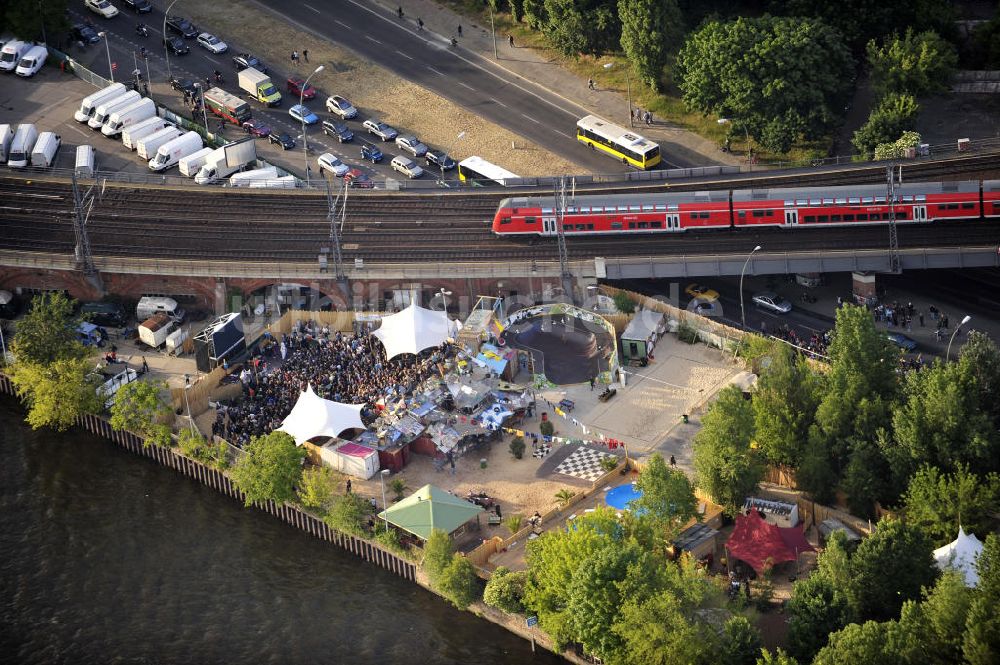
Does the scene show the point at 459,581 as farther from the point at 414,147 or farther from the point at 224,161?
the point at 224,161

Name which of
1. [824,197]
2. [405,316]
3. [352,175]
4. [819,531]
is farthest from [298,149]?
[819,531]

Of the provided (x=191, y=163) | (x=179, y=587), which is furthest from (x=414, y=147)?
(x=179, y=587)

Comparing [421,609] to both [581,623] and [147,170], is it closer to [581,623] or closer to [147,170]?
[581,623]

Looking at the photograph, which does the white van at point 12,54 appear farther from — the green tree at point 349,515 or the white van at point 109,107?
the green tree at point 349,515

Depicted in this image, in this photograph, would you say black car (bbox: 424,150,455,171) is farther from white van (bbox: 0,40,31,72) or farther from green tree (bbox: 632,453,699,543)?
green tree (bbox: 632,453,699,543)

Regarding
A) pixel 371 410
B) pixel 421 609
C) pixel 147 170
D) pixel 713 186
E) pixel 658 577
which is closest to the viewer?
pixel 658 577

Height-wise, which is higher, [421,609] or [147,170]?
[147,170]

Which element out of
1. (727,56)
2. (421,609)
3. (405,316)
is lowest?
(421,609)
